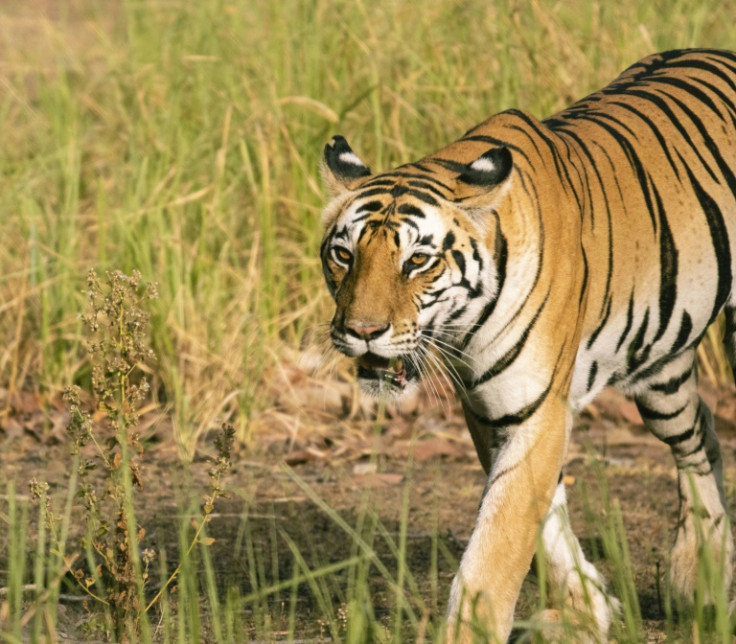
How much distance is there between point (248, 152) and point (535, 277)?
313 cm

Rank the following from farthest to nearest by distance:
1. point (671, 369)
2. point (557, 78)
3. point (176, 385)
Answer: point (557, 78), point (176, 385), point (671, 369)

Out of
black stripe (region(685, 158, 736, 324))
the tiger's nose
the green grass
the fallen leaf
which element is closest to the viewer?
the tiger's nose

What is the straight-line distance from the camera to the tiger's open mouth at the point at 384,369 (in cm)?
331

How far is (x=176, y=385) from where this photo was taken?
5535mm

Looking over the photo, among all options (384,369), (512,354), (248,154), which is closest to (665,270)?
(512,354)

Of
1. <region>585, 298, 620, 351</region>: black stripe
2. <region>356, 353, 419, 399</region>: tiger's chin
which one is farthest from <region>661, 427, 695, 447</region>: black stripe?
<region>356, 353, 419, 399</region>: tiger's chin

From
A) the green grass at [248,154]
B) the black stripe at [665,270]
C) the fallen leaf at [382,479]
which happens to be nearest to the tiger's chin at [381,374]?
the black stripe at [665,270]

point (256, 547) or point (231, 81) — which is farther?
point (231, 81)

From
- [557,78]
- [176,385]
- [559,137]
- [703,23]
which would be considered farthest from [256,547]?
[703,23]

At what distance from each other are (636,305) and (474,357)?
1.95 feet

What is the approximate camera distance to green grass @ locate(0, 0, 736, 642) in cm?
580

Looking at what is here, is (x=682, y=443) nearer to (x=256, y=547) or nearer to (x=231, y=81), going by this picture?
(x=256, y=547)

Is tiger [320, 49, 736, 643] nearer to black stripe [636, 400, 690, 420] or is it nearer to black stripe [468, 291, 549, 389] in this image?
black stripe [468, 291, 549, 389]

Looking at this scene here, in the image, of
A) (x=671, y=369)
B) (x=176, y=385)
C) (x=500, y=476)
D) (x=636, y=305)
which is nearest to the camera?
(x=500, y=476)
